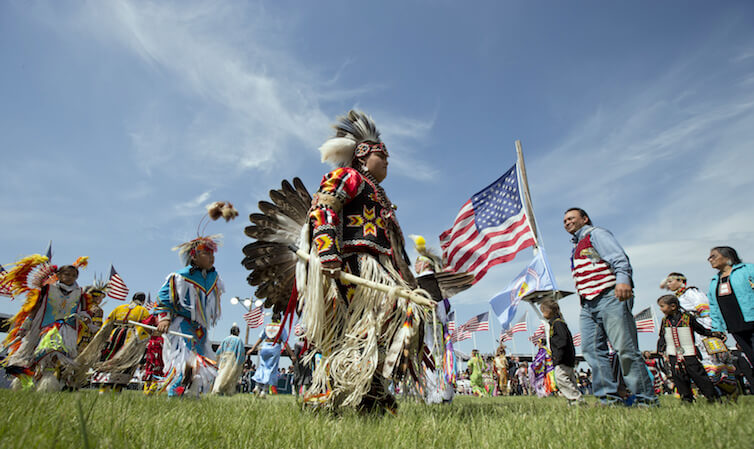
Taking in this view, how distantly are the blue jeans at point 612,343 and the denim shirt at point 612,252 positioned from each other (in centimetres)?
25

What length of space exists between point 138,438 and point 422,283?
3.00 metres

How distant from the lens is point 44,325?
242 inches

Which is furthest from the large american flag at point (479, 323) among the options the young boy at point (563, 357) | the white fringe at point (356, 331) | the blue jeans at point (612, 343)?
the white fringe at point (356, 331)

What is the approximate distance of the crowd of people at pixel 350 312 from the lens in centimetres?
275

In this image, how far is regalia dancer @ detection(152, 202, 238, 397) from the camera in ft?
15.4

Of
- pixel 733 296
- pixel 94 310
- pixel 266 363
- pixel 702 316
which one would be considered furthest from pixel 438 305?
pixel 266 363

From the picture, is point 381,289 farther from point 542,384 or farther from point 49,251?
point 49,251

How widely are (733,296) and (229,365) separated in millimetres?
8385

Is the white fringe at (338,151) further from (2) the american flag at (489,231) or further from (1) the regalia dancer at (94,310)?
(1) the regalia dancer at (94,310)

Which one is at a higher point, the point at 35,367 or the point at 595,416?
the point at 35,367

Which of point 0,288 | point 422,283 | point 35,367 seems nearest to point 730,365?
point 422,283

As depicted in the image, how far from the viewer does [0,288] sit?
625 cm

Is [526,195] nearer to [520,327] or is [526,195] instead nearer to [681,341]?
[681,341]

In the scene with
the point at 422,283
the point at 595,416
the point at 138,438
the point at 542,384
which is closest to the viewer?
the point at 138,438
